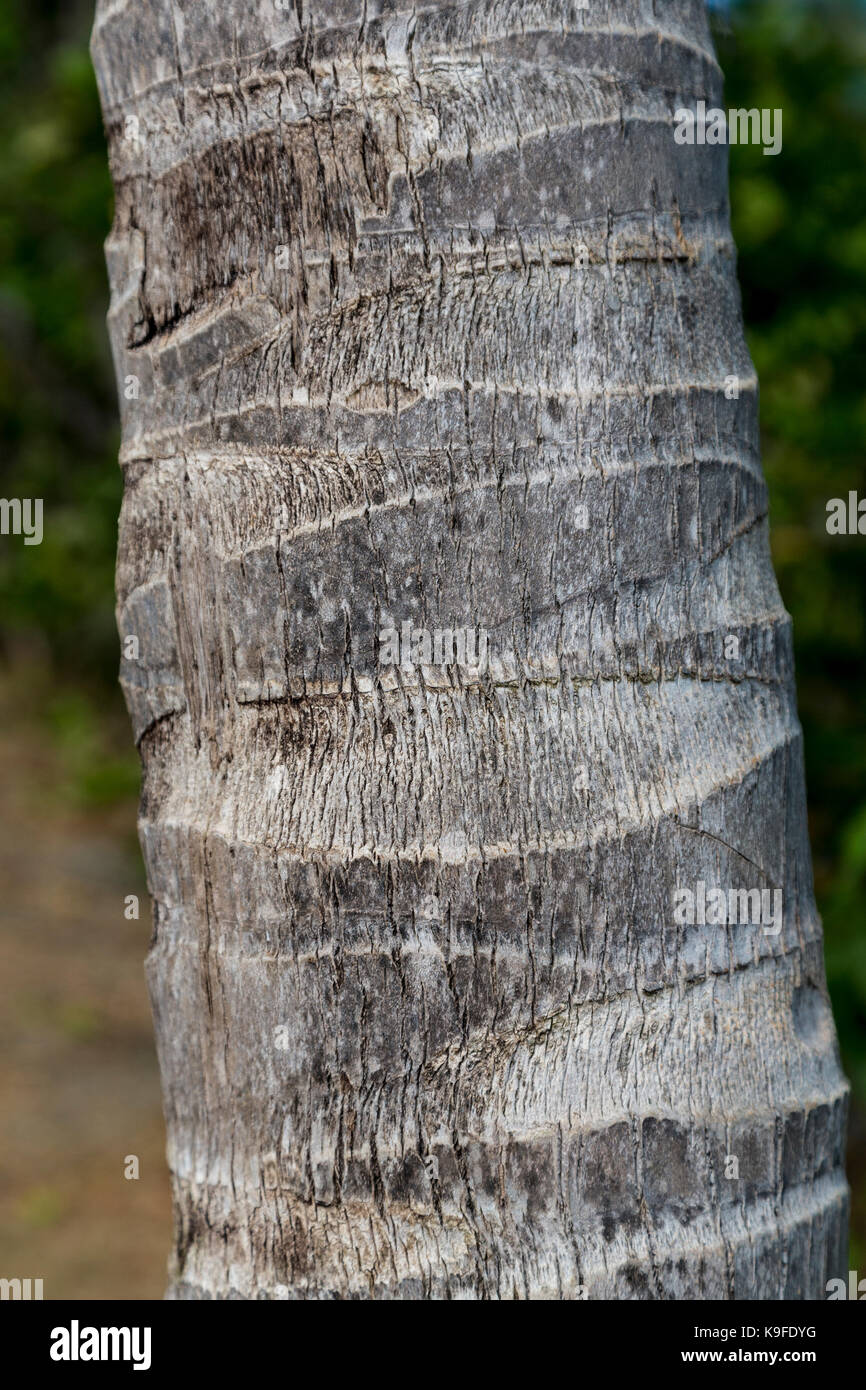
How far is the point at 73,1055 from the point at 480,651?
6.17 metres

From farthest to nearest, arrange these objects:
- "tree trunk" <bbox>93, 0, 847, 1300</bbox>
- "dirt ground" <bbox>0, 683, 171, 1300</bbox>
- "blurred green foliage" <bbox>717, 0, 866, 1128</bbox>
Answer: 1. "dirt ground" <bbox>0, 683, 171, 1300</bbox>
2. "blurred green foliage" <bbox>717, 0, 866, 1128</bbox>
3. "tree trunk" <bbox>93, 0, 847, 1300</bbox>

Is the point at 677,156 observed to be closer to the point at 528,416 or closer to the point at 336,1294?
the point at 528,416

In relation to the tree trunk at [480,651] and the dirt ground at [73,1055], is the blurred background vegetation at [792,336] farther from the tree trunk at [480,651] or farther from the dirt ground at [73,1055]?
the tree trunk at [480,651]

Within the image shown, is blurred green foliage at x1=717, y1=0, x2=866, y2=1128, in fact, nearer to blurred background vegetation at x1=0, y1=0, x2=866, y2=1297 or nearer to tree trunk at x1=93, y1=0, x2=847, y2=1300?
blurred background vegetation at x1=0, y1=0, x2=866, y2=1297

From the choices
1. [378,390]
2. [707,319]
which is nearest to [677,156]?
[707,319]

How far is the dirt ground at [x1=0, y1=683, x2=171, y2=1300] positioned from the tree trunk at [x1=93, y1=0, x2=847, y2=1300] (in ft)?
12.7

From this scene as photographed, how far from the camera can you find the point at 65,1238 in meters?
5.58

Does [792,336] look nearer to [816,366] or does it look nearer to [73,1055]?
[816,366]

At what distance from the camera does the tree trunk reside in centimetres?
152

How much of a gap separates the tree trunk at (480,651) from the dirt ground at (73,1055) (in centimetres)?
386

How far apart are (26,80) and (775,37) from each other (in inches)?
247

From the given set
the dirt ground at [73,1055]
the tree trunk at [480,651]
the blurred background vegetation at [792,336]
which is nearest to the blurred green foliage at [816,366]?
the blurred background vegetation at [792,336]

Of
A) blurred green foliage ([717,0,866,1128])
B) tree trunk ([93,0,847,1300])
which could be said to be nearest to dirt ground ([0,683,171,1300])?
blurred green foliage ([717,0,866,1128])

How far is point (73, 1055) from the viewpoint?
22.8 feet
